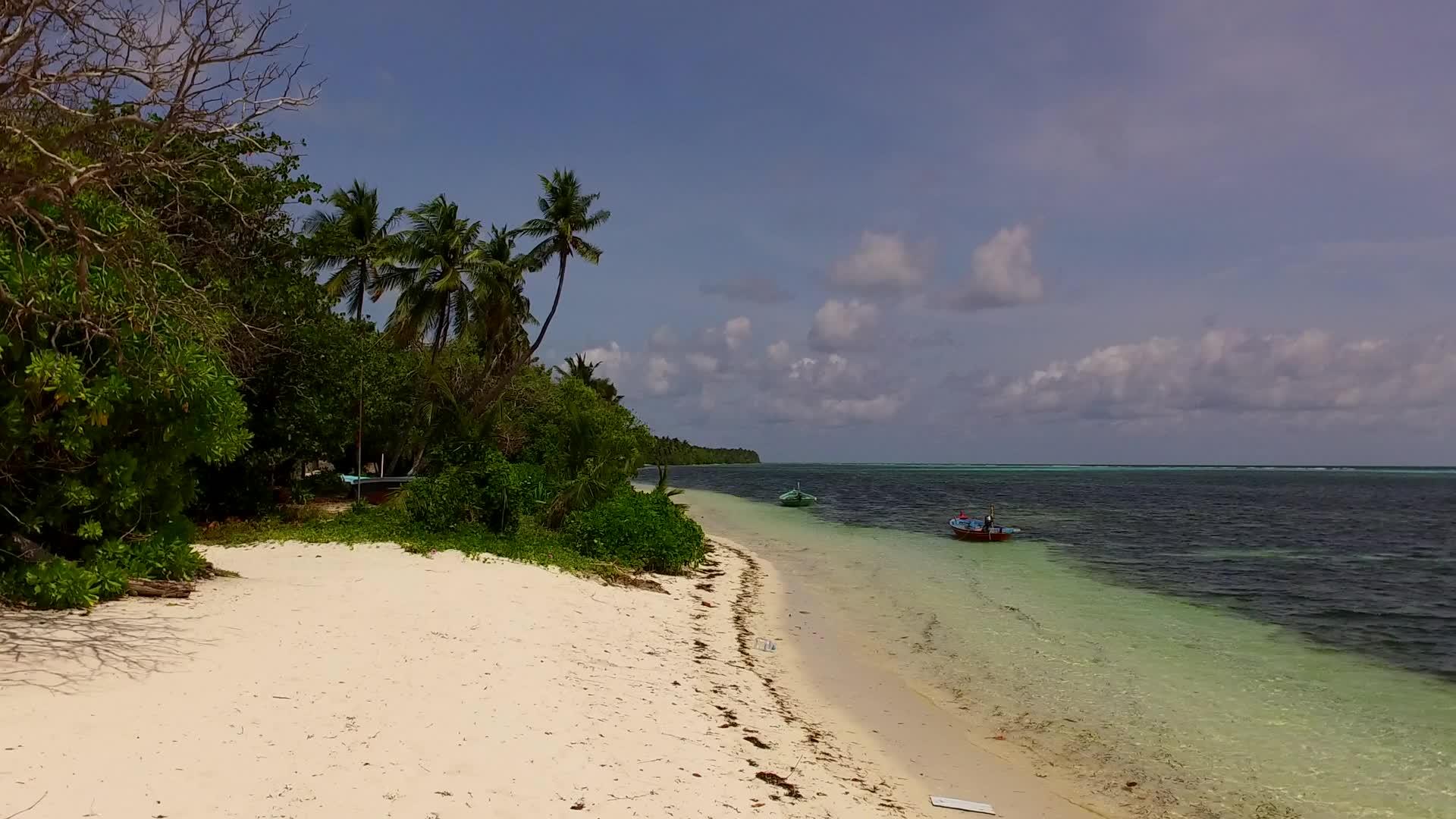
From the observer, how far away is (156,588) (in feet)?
29.6

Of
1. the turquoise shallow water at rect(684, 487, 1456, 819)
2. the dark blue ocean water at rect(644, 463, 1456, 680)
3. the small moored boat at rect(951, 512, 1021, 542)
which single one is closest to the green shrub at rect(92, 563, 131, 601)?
the turquoise shallow water at rect(684, 487, 1456, 819)

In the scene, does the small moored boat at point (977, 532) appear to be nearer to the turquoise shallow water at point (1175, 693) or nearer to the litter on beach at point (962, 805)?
the turquoise shallow water at point (1175, 693)

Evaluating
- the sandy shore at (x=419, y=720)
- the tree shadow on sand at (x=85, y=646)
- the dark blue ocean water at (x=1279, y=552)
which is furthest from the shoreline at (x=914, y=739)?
the dark blue ocean water at (x=1279, y=552)

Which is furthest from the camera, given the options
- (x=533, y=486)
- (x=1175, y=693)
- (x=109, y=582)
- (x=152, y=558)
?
(x=533, y=486)

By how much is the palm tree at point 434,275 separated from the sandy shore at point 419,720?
22.5 m

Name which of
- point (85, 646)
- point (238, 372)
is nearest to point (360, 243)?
point (238, 372)

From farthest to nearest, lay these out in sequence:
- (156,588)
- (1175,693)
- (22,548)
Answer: (1175,693) < (156,588) < (22,548)

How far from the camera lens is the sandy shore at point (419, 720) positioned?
5.08 metres

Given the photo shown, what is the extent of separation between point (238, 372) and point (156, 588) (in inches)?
397

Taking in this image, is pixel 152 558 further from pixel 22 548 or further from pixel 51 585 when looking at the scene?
pixel 51 585

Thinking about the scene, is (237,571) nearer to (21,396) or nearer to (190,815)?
(21,396)

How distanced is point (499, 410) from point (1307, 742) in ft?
84.7

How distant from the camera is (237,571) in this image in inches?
457

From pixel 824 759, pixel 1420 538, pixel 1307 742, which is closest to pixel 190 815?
pixel 824 759
